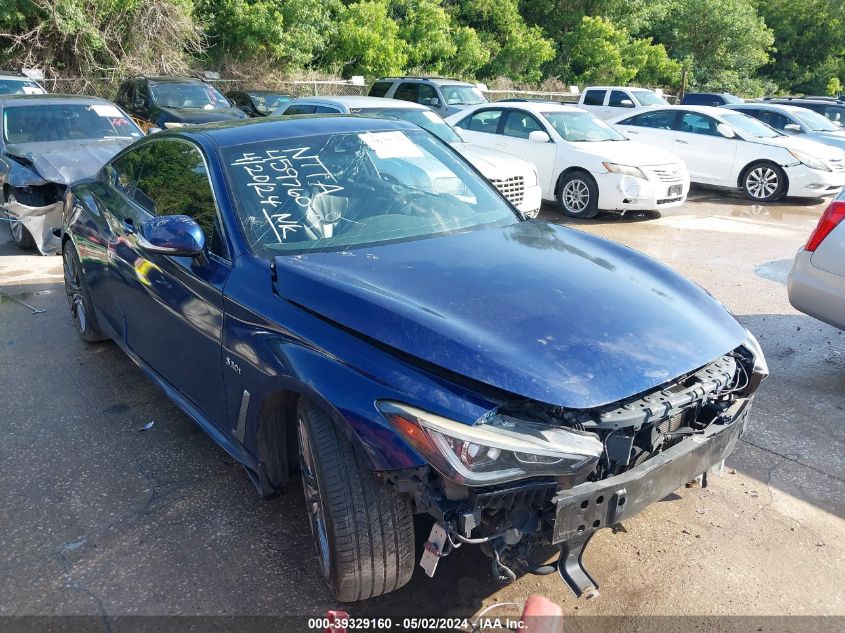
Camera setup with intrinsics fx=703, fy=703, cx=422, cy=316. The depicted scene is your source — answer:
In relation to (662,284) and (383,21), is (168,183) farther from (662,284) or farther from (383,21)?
(383,21)

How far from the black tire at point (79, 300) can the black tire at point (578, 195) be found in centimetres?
677

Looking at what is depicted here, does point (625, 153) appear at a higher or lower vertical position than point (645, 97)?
higher

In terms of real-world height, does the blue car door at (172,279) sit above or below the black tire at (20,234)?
above

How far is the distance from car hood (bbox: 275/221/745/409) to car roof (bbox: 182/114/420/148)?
935 mm

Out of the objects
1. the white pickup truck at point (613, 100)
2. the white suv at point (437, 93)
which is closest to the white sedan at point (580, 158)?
the white suv at point (437, 93)

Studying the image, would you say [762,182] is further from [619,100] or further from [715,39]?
[715,39]

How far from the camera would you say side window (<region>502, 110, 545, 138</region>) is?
413 inches

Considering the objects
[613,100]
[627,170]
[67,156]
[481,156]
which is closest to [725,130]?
[627,170]

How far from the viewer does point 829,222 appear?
14.8ft

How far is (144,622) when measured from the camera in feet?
8.45

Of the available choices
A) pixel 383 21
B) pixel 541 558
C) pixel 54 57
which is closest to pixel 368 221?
pixel 541 558

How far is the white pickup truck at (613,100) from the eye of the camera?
58.5 feet

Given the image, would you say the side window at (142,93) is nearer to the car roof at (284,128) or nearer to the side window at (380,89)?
the side window at (380,89)

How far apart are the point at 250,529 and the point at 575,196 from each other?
25.8 feet
